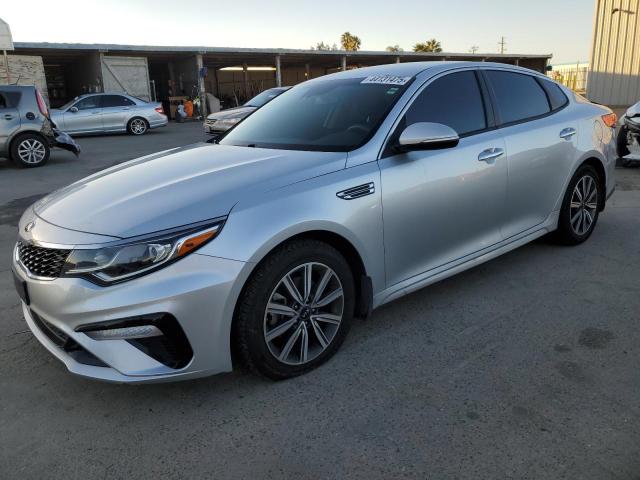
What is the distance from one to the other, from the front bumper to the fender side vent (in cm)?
69

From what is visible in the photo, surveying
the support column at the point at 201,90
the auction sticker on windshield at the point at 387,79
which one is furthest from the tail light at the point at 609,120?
the support column at the point at 201,90

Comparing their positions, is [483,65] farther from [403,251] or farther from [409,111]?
[403,251]

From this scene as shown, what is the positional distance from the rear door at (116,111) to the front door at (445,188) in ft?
52.2

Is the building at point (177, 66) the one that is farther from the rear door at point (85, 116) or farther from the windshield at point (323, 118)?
the windshield at point (323, 118)

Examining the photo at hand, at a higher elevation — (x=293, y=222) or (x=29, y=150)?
(x=293, y=222)

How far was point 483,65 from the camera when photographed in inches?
151

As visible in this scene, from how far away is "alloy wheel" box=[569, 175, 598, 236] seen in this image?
Answer: 4398mm

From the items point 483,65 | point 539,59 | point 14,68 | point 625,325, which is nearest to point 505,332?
point 625,325

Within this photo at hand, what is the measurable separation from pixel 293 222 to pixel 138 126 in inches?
669

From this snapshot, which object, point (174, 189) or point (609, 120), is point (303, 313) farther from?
point (609, 120)

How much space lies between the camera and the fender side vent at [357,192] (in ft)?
8.87

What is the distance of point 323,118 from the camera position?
3361 mm

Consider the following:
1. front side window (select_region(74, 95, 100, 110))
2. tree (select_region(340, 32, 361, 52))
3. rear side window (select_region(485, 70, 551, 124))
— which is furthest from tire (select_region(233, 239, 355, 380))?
tree (select_region(340, 32, 361, 52))

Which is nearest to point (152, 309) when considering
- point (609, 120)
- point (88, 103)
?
point (609, 120)
